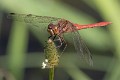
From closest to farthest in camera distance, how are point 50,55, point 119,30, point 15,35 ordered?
point 50,55
point 119,30
point 15,35

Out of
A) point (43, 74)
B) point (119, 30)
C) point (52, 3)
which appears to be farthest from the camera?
point (43, 74)

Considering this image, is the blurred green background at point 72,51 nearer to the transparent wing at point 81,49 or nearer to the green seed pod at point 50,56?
the transparent wing at point 81,49

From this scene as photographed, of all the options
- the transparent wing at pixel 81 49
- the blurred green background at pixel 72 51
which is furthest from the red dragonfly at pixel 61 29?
the blurred green background at pixel 72 51

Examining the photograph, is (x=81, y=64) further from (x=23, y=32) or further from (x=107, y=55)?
(x=23, y=32)

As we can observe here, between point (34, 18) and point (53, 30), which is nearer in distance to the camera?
point (53, 30)

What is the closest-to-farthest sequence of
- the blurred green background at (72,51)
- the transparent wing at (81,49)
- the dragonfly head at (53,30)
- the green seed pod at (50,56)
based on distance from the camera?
the green seed pod at (50,56) < the dragonfly head at (53,30) < the transparent wing at (81,49) < the blurred green background at (72,51)

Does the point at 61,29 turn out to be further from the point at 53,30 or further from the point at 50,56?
the point at 50,56

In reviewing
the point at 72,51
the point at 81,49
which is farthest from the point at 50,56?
the point at 72,51

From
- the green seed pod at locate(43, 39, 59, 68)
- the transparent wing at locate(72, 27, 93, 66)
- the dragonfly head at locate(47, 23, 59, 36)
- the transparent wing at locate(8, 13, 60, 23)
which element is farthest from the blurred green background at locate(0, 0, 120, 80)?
the green seed pod at locate(43, 39, 59, 68)

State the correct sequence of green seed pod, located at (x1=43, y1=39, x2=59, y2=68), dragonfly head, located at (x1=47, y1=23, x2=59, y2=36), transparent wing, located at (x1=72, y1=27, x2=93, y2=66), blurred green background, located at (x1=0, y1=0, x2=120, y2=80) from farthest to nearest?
blurred green background, located at (x1=0, y1=0, x2=120, y2=80), transparent wing, located at (x1=72, y1=27, x2=93, y2=66), dragonfly head, located at (x1=47, y1=23, x2=59, y2=36), green seed pod, located at (x1=43, y1=39, x2=59, y2=68)

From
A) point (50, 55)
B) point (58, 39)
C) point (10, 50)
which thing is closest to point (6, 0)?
point (10, 50)

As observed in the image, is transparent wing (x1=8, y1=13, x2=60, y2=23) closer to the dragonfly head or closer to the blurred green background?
the dragonfly head
